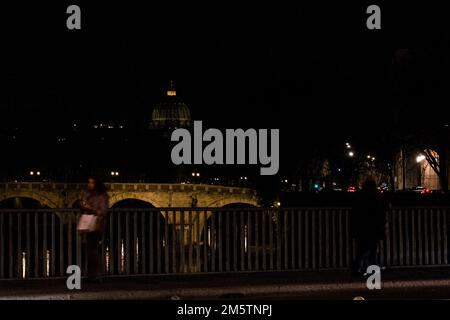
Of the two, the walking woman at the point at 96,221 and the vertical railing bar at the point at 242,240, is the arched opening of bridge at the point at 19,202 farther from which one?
the walking woman at the point at 96,221

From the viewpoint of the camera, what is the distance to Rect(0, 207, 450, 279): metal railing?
1351 cm

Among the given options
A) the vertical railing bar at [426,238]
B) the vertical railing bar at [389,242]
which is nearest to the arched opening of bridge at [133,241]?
the vertical railing bar at [389,242]

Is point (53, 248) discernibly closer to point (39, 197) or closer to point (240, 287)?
point (240, 287)

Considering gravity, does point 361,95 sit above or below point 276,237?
above

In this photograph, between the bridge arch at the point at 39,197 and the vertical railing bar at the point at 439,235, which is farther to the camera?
the bridge arch at the point at 39,197

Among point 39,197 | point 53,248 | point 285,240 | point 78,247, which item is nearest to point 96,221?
point 78,247

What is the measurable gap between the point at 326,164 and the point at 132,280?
35.8 m

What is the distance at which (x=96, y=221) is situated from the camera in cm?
1295

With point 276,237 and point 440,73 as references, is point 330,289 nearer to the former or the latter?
point 276,237

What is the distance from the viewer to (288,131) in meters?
39.2

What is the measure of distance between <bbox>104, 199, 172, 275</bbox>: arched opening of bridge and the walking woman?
396 mm

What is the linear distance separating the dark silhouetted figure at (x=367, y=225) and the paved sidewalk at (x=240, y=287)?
32 cm

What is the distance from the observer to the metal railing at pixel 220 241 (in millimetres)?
13508
